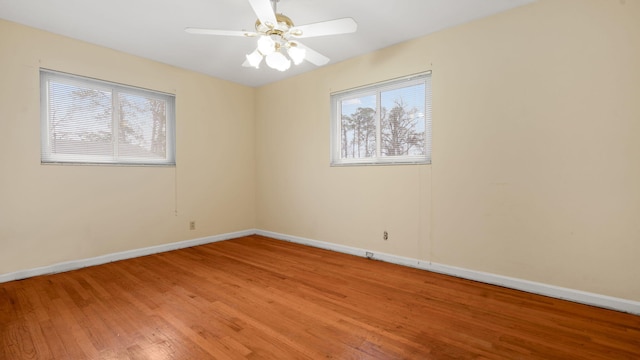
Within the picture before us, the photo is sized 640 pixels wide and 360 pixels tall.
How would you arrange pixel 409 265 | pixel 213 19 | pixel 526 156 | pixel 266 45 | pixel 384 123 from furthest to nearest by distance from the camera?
pixel 384 123 → pixel 409 265 → pixel 213 19 → pixel 526 156 → pixel 266 45

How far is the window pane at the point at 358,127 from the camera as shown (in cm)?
368

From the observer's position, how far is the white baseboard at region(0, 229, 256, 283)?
9.42 ft

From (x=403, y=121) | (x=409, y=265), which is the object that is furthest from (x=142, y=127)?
(x=409, y=265)

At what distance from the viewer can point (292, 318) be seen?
2082mm

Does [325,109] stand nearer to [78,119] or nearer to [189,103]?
[189,103]

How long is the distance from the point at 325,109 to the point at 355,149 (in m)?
0.75

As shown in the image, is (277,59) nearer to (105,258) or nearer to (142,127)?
(142,127)

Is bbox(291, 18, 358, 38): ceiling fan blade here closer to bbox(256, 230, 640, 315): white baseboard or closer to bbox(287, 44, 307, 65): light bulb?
bbox(287, 44, 307, 65): light bulb

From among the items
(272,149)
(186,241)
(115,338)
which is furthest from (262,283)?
(272,149)

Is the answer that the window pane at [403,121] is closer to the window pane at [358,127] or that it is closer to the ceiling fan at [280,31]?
the window pane at [358,127]

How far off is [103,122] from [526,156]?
458 cm

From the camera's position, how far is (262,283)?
2770 mm

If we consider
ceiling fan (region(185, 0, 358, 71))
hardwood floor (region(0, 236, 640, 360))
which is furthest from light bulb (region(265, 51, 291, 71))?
hardwood floor (region(0, 236, 640, 360))

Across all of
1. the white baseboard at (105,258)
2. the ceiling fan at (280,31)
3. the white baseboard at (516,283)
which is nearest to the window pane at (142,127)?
the white baseboard at (105,258)
